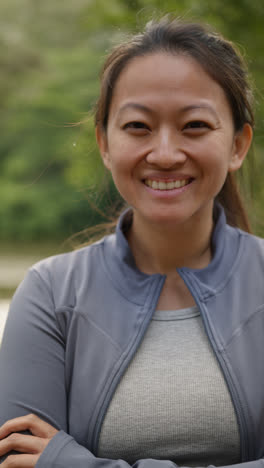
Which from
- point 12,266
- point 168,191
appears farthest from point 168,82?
point 12,266

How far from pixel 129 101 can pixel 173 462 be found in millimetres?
922

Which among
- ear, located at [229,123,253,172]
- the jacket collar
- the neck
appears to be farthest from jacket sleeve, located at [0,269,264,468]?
ear, located at [229,123,253,172]

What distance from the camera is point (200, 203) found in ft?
5.40

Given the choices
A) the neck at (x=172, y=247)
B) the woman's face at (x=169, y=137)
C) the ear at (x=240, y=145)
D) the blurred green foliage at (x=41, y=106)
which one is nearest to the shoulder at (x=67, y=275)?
the neck at (x=172, y=247)

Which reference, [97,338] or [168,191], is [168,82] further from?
[97,338]

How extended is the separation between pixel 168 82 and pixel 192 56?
0.12m

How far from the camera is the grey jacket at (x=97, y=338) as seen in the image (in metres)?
1.52

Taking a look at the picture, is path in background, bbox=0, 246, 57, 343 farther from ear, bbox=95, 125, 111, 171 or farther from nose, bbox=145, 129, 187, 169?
nose, bbox=145, 129, 187, 169

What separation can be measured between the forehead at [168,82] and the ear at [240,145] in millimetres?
154

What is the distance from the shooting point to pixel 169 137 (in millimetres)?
1563

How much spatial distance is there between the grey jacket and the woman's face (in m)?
0.21

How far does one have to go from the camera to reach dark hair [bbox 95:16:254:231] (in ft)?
5.37

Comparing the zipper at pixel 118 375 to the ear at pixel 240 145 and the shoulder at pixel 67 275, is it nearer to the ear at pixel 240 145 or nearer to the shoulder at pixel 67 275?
the shoulder at pixel 67 275

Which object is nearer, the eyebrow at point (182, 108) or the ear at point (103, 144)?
the eyebrow at point (182, 108)
